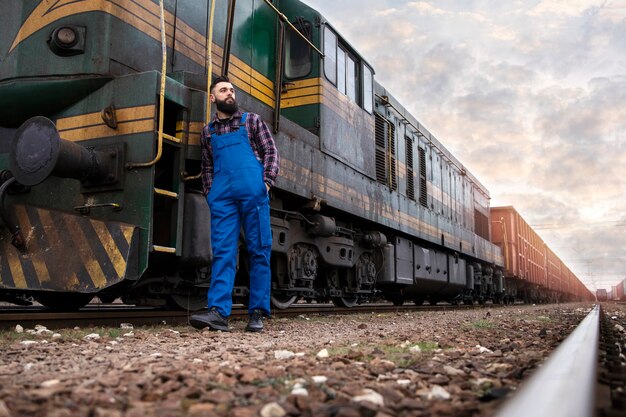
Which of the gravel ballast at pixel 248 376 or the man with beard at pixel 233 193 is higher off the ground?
the man with beard at pixel 233 193

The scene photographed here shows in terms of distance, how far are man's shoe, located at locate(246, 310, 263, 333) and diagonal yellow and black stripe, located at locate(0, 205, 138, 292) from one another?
35.3 inches

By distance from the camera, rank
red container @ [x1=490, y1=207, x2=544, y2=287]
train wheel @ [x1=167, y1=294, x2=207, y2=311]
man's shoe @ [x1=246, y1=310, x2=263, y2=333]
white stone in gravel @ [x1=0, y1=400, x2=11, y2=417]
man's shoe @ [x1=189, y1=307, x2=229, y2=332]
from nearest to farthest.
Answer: white stone in gravel @ [x1=0, y1=400, x2=11, y2=417] → man's shoe @ [x1=189, y1=307, x2=229, y2=332] → man's shoe @ [x1=246, y1=310, x2=263, y2=333] → train wheel @ [x1=167, y1=294, x2=207, y2=311] → red container @ [x1=490, y1=207, x2=544, y2=287]

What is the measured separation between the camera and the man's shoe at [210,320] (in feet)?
11.6

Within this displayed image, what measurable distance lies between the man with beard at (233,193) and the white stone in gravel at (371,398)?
2.18 meters

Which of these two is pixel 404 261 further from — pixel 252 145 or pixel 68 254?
pixel 68 254

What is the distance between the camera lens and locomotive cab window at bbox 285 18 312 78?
236 inches

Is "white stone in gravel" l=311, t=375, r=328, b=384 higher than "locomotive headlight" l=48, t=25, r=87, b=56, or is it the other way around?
"locomotive headlight" l=48, t=25, r=87, b=56

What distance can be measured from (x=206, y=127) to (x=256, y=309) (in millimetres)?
1338

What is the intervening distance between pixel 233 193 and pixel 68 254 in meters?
1.13

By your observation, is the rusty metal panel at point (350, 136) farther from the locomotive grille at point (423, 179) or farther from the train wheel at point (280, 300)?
the locomotive grille at point (423, 179)

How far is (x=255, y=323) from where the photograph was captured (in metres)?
3.84

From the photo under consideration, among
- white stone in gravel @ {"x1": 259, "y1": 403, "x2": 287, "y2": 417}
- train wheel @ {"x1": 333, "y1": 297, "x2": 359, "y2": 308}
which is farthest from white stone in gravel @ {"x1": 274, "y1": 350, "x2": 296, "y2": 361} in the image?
train wheel @ {"x1": 333, "y1": 297, "x2": 359, "y2": 308}

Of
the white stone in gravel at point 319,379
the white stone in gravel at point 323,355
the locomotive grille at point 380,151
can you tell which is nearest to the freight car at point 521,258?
the locomotive grille at point 380,151

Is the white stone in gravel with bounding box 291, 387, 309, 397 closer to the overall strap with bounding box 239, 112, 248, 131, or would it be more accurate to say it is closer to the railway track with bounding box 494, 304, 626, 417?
the railway track with bounding box 494, 304, 626, 417
